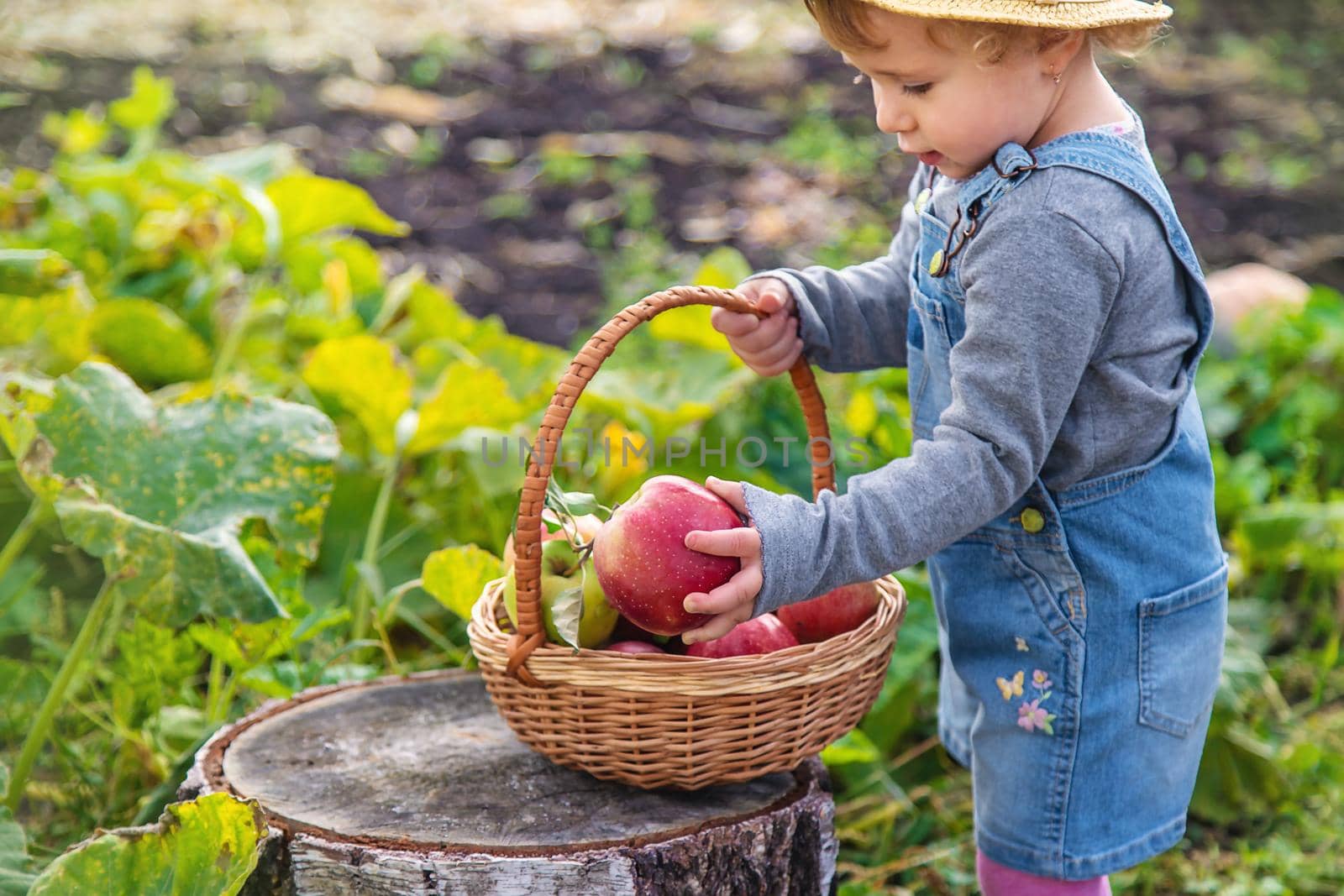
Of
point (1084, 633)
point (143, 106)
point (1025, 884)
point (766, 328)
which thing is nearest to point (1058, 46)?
point (766, 328)

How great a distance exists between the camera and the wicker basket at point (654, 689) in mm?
1323

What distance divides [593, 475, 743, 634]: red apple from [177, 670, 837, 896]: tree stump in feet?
0.85

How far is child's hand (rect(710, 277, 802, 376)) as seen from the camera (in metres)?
1.56

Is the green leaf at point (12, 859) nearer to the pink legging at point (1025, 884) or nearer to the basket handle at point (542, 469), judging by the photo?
the basket handle at point (542, 469)

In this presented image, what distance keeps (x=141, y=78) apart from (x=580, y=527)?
2.19 metres

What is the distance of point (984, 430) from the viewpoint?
1246 mm

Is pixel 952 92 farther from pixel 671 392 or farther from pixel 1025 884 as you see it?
pixel 671 392

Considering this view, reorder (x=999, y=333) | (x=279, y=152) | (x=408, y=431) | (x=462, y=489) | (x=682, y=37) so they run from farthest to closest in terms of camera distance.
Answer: (x=682, y=37) → (x=279, y=152) → (x=462, y=489) → (x=408, y=431) → (x=999, y=333)

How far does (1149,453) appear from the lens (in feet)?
4.56

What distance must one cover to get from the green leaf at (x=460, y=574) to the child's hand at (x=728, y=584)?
0.55m

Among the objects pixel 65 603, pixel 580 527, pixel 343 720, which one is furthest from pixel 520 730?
pixel 65 603

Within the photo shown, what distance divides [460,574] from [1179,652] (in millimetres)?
903

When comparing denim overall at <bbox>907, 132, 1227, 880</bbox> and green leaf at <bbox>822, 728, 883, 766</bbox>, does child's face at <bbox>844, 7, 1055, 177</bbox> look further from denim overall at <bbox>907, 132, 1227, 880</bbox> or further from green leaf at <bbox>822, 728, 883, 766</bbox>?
green leaf at <bbox>822, 728, 883, 766</bbox>

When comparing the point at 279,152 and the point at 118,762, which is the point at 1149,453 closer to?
the point at 118,762
